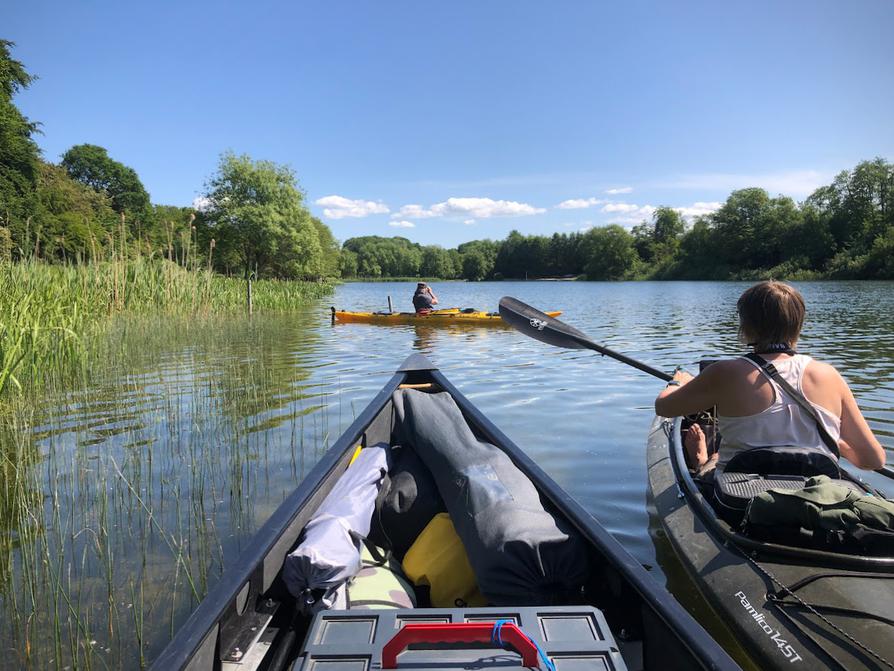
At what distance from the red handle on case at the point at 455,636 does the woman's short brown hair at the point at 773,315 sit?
1712 mm

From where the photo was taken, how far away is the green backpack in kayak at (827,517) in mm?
1893

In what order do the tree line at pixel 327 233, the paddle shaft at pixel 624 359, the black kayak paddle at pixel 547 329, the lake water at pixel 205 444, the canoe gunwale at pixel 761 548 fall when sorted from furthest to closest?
1. the tree line at pixel 327 233
2. the black kayak paddle at pixel 547 329
3. the paddle shaft at pixel 624 359
4. the lake water at pixel 205 444
5. the canoe gunwale at pixel 761 548

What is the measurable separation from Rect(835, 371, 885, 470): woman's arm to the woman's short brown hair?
0.88 feet

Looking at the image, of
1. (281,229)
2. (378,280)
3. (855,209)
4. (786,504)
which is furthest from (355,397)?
(378,280)

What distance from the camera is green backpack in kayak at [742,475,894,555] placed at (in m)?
1.89

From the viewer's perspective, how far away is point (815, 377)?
234 centimetres

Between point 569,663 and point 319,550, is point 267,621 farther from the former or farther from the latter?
point 569,663

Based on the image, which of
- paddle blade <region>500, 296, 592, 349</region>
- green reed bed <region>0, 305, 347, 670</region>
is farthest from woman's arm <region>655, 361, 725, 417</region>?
green reed bed <region>0, 305, 347, 670</region>

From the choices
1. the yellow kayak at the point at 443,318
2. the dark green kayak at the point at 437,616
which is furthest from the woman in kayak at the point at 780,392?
the yellow kayak at the point at 443,318

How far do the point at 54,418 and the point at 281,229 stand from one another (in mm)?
29528

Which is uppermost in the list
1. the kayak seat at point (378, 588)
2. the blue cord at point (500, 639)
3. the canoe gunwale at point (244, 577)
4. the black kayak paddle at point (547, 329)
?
the black kayak paddle at point (547, 329)

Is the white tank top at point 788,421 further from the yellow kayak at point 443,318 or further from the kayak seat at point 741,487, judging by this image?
the yellow kayak at point 443,318

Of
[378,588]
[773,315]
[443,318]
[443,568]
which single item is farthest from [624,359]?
[443,318]

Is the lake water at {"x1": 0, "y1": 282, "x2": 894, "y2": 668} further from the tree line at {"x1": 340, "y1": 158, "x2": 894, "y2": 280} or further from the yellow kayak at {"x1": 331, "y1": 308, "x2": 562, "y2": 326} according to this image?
the tree line at {"x1": 340, "y1": 158, "x2": 894, "y2": 280}
